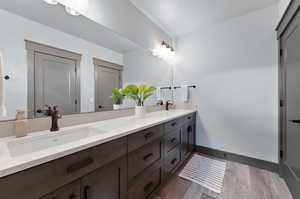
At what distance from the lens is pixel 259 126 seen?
6.31 feet

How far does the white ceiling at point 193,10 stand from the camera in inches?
70.5

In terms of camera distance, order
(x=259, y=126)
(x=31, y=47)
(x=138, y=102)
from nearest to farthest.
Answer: (x=31, y=47) → (x=138, y=102) → (x=259, y=126)

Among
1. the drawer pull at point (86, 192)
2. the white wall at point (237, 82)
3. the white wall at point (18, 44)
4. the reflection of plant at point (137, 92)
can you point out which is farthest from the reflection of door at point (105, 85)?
the white wall at point (237, 82)

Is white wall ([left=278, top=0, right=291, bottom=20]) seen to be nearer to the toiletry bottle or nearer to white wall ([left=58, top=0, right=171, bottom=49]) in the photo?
white wall ([left=58, top=0, right=171, bottom=49])

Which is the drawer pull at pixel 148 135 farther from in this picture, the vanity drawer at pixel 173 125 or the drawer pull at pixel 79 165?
the drawer pull at pixel 79 165

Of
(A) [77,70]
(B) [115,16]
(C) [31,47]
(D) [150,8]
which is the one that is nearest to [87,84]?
(A) [77,70]

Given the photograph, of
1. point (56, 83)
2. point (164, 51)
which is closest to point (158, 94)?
point (164, 51)

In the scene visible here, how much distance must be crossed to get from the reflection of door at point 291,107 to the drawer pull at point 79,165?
185cm

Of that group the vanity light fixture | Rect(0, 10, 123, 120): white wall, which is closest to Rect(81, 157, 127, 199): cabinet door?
Rect(0, 10, 123, 120): white wall

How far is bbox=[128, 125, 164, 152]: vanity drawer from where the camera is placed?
1.06 m

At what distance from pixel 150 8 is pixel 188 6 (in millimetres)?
571

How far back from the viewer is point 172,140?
169 cm

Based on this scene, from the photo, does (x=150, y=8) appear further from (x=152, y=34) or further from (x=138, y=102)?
(x=138, y=102)

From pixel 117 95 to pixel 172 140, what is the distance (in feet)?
3.14
